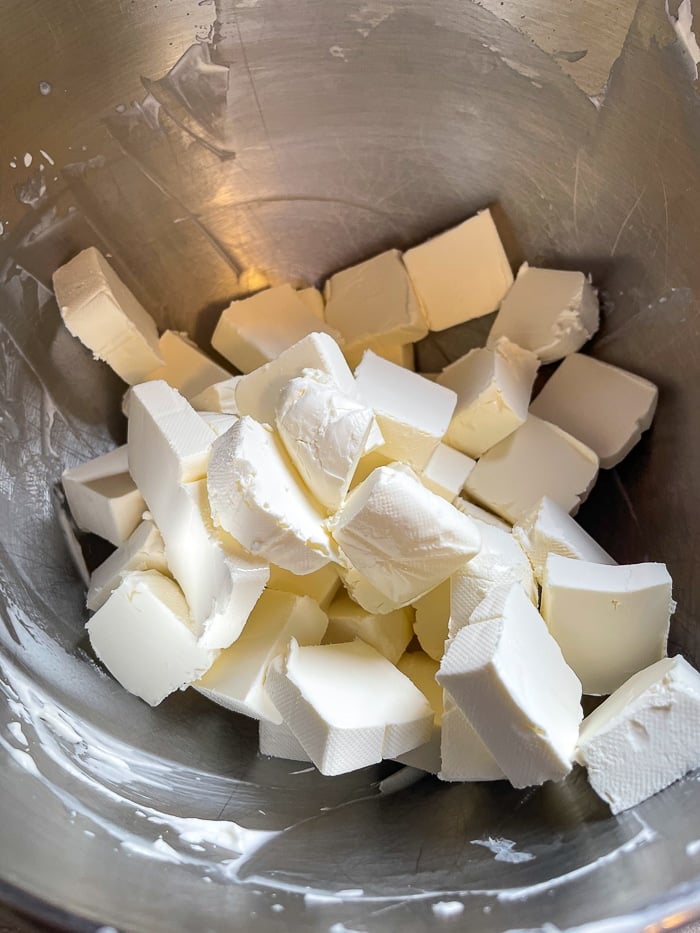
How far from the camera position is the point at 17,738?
1.24 m

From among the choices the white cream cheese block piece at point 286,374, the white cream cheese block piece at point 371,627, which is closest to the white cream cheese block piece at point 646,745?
the white cream cheese block piece at point 371,627

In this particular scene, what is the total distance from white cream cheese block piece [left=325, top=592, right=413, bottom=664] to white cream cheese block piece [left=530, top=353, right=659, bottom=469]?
21.8 inches

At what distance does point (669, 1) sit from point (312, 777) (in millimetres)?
1525

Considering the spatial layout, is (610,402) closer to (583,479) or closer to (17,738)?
(583,479)

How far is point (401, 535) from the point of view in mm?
1286

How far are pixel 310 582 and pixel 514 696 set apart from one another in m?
0.49

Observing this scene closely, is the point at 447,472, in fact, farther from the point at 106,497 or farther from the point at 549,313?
the point at 106,497

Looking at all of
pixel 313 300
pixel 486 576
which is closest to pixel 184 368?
pixel 313 300

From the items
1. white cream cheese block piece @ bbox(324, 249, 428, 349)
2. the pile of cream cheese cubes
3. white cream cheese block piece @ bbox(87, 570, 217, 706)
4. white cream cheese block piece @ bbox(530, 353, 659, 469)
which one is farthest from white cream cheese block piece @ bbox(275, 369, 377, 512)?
white cream cheese block piece @ bbox(530, 353, 659, 469)

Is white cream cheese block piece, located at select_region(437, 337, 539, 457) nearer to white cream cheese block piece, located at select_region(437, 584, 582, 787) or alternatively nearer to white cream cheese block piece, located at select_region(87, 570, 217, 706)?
white cream cheese block piece, located at select_region(437, 584, 582, 787)

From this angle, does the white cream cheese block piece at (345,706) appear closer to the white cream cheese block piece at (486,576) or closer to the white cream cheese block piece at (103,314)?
the white cream cheese block piece at (486,576)

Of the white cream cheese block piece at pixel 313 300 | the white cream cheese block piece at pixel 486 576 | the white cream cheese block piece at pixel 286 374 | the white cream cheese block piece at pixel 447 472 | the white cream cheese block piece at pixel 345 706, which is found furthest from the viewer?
the white cream cheese block piece at pixel 313 300

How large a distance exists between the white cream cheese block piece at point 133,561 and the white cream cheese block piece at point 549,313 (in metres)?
0.87

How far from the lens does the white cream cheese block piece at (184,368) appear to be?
173cm
